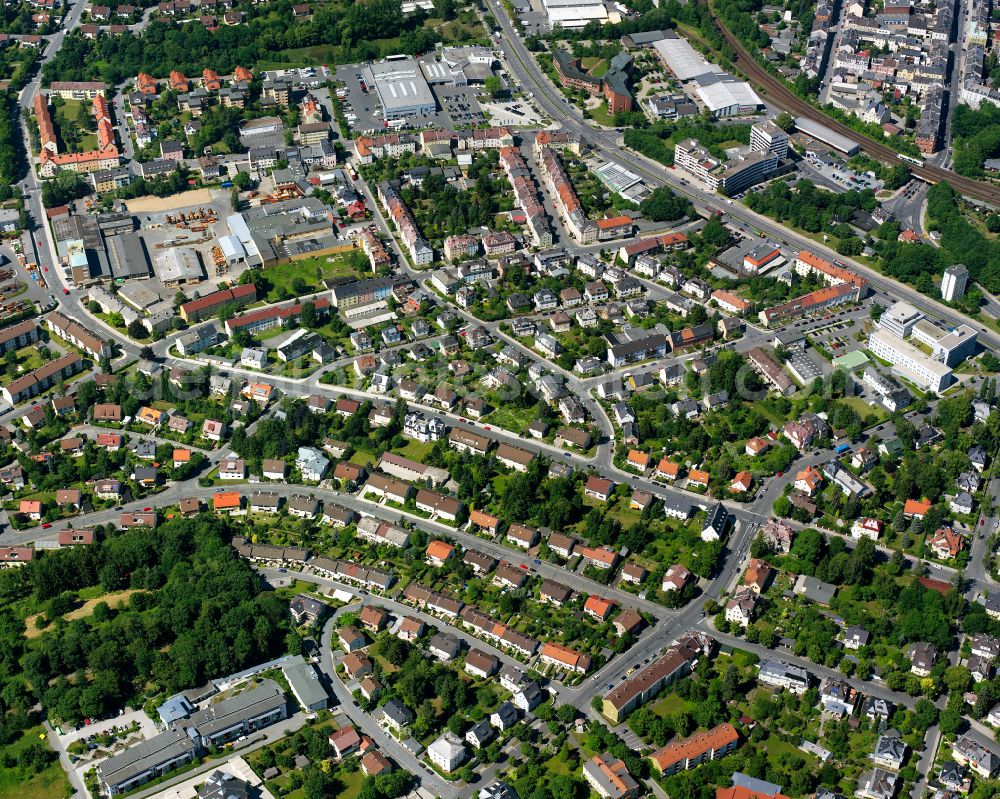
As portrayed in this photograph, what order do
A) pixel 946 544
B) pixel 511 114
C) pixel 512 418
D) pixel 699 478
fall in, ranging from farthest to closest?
pixel 511 114 → pixel 512 418 → pixel 699 478 → pixel 946 544

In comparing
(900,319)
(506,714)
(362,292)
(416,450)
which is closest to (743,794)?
(506,714)

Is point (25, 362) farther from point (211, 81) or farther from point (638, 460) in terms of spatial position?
point (211, 81)

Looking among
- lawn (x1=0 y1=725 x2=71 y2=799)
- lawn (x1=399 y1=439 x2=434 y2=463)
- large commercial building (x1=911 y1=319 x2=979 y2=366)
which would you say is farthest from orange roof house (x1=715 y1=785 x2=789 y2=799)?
large commercial building (x1=911 y1=319 x2=979 y2=366)

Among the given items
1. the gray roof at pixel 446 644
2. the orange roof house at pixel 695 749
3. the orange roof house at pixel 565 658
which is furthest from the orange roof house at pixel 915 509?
the gray roof at pixel 446 644

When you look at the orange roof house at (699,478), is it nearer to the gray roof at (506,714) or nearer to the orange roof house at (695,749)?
the orange roof house at (695,749)

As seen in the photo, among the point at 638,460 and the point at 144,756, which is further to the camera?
the point at 638,460

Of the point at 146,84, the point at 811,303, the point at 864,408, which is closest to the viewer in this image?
the point at 864,408

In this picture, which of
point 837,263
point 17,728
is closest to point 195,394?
point 17,728
